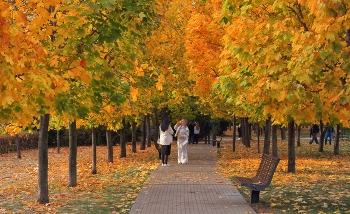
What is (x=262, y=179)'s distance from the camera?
1352 cm

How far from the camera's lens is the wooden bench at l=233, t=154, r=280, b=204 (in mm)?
12617

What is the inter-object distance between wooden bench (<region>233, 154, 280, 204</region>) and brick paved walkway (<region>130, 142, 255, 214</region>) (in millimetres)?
294

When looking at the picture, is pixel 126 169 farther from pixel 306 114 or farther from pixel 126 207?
pixel 306 114

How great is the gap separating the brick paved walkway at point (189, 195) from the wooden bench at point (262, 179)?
0.29 metres

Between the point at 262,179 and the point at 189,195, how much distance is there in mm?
1864

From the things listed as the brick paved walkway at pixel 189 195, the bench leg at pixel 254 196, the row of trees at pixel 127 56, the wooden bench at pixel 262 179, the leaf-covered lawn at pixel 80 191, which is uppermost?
the row of trees at pixel 127 56

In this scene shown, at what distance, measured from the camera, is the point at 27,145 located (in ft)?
143

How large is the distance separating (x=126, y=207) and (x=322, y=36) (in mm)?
5522

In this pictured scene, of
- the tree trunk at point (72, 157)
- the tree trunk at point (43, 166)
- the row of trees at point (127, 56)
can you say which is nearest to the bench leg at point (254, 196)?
the row of trees at point (127, 56)

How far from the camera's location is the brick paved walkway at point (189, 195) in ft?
39.1

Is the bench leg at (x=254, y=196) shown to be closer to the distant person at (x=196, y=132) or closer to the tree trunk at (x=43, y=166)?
the tree trunk at (x=43, y=166)

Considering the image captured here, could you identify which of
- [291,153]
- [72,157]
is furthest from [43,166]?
[291,153]

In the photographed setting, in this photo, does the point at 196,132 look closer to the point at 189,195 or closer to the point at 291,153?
the point at 291,153

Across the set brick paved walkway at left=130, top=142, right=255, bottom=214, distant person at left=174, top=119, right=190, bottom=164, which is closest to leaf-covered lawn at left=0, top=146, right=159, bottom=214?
brick paved walkway at left=130, top=142, right=255, bottom=214
